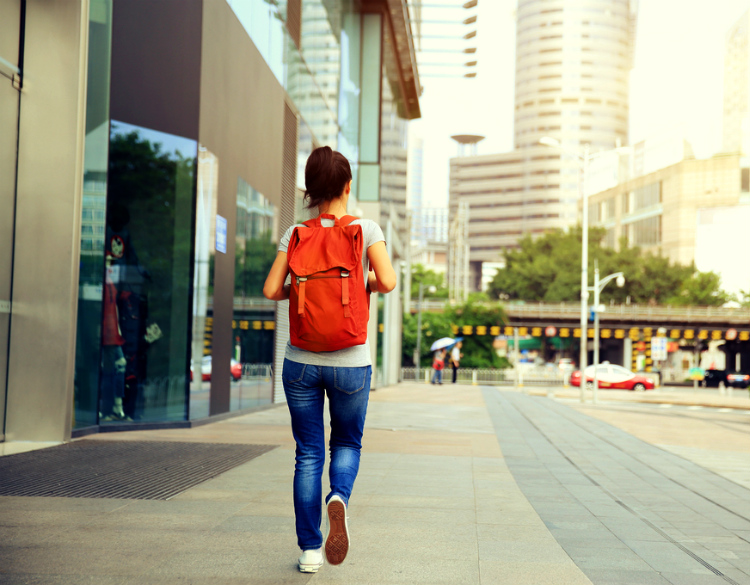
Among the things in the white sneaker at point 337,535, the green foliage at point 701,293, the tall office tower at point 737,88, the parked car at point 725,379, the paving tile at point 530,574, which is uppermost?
the tall office tower at point 737,88

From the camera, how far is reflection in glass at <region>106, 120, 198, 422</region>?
10.2 m

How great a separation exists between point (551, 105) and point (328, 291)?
165828mm

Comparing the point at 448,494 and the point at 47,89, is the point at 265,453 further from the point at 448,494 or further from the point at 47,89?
the point at 47,89

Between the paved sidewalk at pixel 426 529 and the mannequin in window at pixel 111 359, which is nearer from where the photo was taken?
the paved sidewalk at pixel 426 529

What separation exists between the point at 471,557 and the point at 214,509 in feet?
5.91

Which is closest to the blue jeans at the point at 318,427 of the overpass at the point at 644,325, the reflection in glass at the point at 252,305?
the reflection in glass at the point at 252,305

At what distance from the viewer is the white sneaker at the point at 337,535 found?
353 cm

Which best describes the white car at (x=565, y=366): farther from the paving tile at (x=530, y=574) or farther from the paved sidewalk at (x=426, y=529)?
the paving tile at (x=530, y=574)

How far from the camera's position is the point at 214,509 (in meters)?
5.28

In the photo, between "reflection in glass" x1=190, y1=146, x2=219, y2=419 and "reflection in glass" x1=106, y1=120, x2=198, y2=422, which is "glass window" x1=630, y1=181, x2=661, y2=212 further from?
"reflection in glass" x1=106, y1=120, x2=198, y2=422

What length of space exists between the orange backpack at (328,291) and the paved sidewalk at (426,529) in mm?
1075

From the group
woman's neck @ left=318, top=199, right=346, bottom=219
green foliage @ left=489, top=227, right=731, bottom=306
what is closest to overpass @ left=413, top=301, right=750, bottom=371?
green foliage @ left=489, top=227, right=731, bottom=306

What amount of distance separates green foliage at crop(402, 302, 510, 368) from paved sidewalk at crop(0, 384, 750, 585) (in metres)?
47.4

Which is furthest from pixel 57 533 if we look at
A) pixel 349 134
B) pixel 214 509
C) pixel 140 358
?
pixel 349 134
